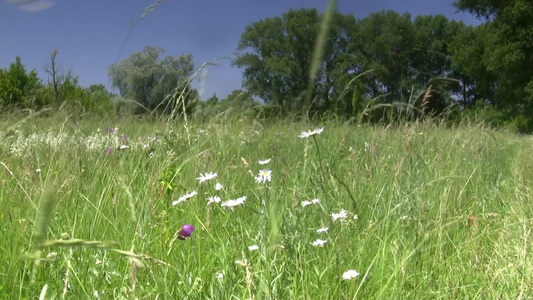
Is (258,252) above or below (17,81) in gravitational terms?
below

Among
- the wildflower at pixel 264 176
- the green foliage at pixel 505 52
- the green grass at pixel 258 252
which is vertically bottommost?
the green grass at pixel 258 252

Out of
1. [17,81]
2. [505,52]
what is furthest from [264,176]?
[17,81]

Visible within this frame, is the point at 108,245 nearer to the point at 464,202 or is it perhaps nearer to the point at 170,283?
the point at 170,283

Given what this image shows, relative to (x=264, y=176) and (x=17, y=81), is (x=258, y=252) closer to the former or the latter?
(x=264, y=176)

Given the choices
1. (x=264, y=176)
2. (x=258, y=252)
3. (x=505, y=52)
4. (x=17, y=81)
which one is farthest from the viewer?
(x=17, y=81)

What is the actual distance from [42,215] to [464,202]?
8.60 ft

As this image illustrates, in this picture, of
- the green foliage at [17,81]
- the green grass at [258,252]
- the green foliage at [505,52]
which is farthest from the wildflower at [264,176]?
the green foliage at [17,81]

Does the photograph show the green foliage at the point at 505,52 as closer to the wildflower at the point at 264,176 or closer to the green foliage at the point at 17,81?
the wildflower at the point at 264,176

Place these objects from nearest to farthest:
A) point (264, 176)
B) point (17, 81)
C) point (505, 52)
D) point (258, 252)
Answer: point (258, 252) → point (264, 176) → point (505, 52) → point (17, 81)

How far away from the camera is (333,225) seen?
5.23ft

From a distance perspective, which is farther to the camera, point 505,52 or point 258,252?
point 505,52

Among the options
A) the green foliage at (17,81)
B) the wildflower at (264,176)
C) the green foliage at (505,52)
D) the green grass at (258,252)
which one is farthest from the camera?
the green foliage at (17,81)

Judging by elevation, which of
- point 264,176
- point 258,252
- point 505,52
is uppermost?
point 505,52

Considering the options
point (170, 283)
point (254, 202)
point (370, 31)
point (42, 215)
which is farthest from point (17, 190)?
point (370, 31)
